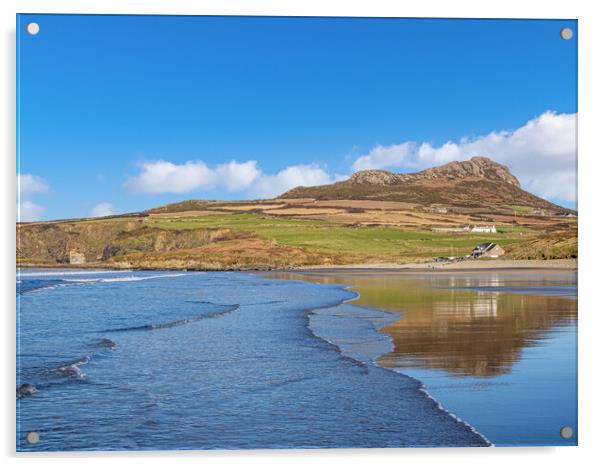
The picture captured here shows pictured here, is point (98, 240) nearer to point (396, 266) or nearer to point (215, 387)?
point (215, 387)

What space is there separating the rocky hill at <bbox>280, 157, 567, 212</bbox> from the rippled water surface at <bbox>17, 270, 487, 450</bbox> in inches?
78.7

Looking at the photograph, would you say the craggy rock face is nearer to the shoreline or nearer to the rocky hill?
the rocky hill

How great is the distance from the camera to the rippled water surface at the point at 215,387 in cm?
548

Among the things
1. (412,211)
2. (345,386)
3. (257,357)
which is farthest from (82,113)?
(412,211)

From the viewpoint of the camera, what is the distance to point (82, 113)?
711cm

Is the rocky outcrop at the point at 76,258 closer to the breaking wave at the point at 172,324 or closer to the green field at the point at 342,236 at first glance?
the green field at the point at 342,236

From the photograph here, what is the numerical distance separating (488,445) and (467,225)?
509cm

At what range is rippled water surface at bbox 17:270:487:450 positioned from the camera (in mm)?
5477

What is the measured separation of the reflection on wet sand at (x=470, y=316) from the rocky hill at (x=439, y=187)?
1299 millimetres

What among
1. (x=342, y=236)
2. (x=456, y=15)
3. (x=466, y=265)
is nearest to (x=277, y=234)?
(x=342, y=236)

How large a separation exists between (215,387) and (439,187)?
3944 mm

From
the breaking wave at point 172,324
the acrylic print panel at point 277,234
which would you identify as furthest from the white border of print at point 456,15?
the breaking wave at point 172,324

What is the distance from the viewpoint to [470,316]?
35.6 ft

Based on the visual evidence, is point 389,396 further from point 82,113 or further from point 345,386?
point 82,113
